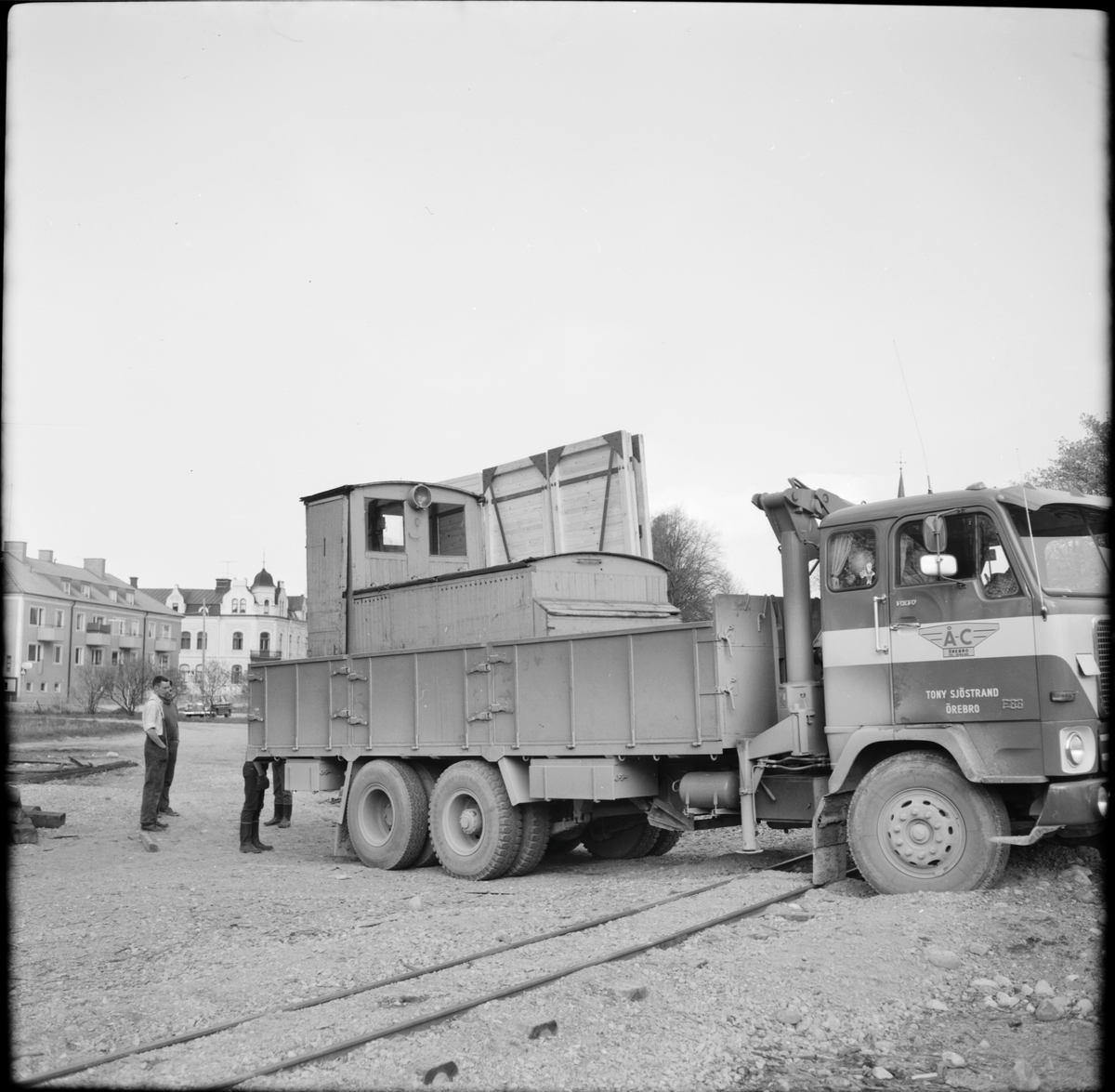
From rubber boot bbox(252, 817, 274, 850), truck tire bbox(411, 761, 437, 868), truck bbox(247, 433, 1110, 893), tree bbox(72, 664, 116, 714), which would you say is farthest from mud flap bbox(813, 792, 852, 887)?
tree bbox(72, 664, 116, 714)

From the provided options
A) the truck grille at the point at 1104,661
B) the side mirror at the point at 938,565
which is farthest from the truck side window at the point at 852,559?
the truck grille at the point at 1104,661

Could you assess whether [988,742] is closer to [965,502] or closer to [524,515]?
[965,502]

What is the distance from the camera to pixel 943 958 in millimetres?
6422

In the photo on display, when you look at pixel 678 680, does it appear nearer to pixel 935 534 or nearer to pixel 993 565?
pixel 935 534

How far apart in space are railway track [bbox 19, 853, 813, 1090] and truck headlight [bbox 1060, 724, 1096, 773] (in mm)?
2241

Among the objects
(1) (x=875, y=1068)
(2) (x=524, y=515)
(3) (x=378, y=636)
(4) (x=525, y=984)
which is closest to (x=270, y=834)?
(3) (x=378, y=636)

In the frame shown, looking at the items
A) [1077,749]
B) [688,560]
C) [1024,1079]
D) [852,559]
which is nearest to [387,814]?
[852,559]

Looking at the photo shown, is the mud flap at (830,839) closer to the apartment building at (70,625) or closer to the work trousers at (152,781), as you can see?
the work trousers at (152,781)

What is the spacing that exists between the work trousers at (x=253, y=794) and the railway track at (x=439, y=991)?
6118mm

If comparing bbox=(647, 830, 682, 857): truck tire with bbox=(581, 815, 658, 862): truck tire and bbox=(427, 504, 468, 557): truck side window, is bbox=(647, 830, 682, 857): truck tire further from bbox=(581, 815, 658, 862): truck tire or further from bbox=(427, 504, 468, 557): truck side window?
bbox=(427, 504, 468, 557): truck side window

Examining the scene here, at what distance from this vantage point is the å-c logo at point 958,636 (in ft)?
25.8

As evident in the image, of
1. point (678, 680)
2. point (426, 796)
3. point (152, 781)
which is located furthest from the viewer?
point (152, 781)

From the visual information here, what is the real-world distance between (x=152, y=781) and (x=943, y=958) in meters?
10.8

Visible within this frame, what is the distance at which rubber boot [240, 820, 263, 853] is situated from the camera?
12.9 m
